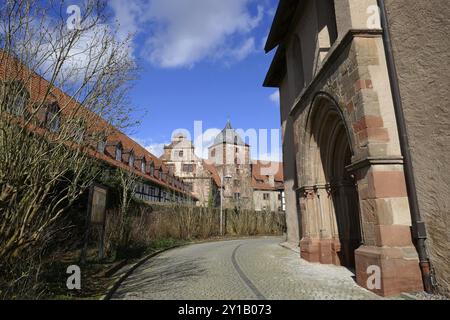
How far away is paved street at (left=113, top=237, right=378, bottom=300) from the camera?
16.6ft

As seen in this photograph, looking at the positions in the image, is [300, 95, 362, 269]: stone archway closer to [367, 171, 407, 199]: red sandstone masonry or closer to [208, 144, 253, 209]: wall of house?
[367, 171, 407, 199]: red sandstone masonry

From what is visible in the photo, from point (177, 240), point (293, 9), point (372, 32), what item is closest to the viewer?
point (372, 32)

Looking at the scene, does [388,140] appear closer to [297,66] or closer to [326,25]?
[326,25]

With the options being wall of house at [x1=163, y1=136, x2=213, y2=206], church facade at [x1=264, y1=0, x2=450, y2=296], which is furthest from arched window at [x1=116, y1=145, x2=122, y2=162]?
wall of house at [x1=163, y1=136, x2=213, y2=206]

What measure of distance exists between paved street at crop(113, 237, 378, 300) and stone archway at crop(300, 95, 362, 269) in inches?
25.5

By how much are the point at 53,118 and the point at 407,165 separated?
5774 mm

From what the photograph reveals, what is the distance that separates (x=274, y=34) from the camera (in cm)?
1191

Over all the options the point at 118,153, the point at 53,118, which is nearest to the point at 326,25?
the point at 53,118

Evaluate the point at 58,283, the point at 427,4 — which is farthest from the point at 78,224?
the point at 427,4

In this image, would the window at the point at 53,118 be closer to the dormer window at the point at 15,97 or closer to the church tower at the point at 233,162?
the dormer window at the point at 15,97

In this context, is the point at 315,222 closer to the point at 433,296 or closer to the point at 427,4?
the point at 433,296

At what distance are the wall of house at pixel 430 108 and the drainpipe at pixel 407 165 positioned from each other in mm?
76
